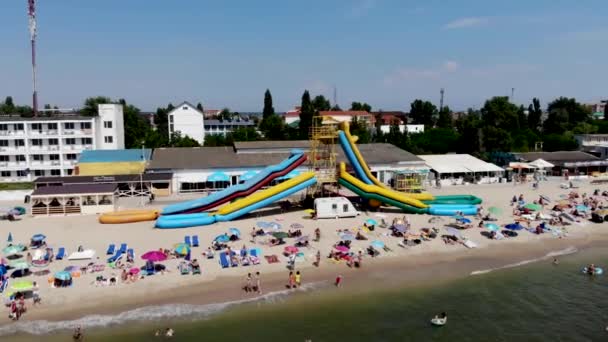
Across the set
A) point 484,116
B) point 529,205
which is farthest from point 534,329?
point 484,116

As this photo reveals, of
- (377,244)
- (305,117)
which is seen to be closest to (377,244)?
(377,244)

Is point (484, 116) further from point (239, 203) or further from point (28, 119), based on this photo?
point (28, 119)

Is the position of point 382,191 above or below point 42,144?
below

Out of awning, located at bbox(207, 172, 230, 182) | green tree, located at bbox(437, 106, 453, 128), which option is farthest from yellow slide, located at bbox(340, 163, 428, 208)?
green tree, located at bbox(437, 106, 453, 128)

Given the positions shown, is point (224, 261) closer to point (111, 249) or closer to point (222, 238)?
point (222, 238)

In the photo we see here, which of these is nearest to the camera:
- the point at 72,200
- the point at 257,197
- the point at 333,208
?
the point at 257,197

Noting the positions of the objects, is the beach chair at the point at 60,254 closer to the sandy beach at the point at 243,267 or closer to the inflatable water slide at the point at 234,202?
the sandy beach at the point at 243,267

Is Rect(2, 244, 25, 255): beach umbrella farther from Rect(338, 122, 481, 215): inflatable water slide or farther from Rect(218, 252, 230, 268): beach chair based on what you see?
Rect(338, 122, 481, 215): inflatable water slide
